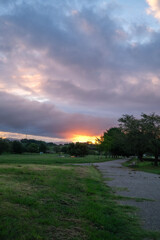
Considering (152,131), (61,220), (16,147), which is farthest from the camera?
(16,147)

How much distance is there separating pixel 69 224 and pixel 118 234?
1.18 meters

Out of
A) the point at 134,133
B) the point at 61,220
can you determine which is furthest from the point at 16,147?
the point at 61,220

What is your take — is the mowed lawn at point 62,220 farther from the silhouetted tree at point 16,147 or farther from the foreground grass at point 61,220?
the silhouetted tree at point 16,147

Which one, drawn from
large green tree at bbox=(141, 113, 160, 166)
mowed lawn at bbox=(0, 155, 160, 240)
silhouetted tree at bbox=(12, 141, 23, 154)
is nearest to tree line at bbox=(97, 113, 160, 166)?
large green tree at bbox=(141, 113, 160, 166)

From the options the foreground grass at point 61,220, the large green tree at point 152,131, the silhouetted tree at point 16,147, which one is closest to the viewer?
the foreground grass at point 61,220

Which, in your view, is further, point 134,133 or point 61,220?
point 134,133

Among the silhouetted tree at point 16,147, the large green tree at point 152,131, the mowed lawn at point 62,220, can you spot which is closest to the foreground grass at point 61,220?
the mowed lawn at point 62,220

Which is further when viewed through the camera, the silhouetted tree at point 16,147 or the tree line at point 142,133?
the silhouetted tree at point 16,147

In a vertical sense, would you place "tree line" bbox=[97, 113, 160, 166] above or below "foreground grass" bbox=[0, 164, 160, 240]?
above

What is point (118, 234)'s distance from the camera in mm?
4754

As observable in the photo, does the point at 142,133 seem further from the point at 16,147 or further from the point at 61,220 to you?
the point at 16,147

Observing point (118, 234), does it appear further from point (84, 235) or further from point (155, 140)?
point (155, 140)

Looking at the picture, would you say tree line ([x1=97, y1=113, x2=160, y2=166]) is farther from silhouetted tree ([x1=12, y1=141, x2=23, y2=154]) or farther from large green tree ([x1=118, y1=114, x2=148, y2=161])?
silhouetted tree ([x1=12, y1=141, x2=23, y2=154])

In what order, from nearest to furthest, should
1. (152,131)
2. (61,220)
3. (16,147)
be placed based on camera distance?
(61,220) < (152,131) < (16,147)
